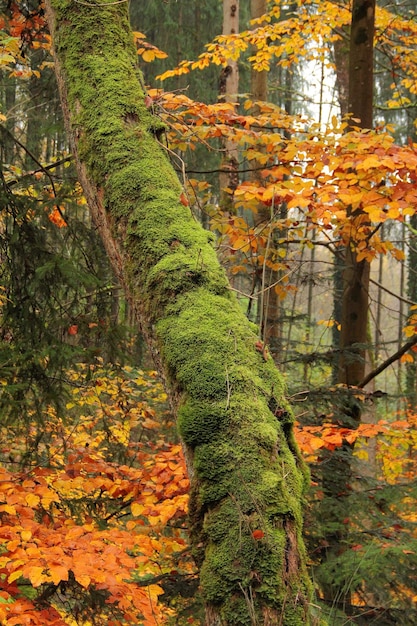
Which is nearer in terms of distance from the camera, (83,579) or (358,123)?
(83,579)

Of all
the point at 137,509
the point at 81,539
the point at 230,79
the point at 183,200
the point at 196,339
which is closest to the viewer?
the point at 196,339

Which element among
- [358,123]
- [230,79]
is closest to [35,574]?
[358,123]

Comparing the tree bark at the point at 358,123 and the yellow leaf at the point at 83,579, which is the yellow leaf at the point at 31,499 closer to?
Answer: the yellow leaf at the point at 83,579

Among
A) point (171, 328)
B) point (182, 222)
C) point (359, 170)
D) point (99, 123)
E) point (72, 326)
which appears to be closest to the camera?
point (171, 328)

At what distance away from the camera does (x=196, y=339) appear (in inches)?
73.9

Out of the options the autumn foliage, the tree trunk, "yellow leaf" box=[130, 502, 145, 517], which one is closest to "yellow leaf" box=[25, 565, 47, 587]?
the autumn foliage

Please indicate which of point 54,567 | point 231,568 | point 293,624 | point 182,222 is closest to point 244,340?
point 182,222

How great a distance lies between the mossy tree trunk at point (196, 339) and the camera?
4.87 ft

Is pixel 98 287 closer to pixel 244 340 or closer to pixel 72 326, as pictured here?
pixel 72 326

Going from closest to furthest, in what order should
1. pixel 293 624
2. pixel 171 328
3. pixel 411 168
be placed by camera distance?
pixel 293 624, pixel 171 328, pixel 411 168

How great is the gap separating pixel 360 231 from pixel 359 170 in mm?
1320

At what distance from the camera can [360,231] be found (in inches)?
208

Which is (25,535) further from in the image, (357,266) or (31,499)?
(357,266)

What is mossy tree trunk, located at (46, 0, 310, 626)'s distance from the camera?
1.49m
